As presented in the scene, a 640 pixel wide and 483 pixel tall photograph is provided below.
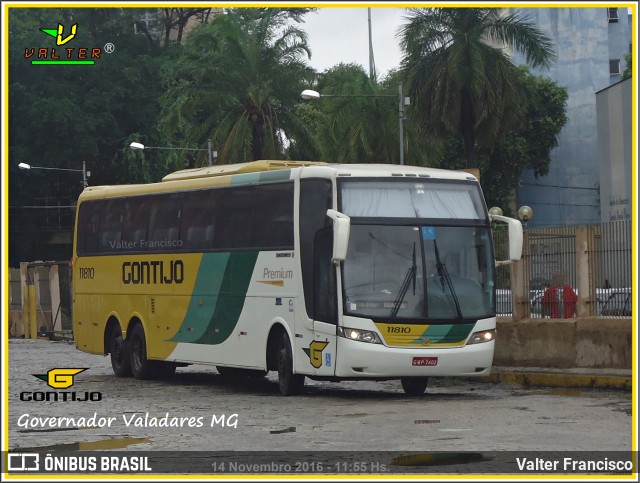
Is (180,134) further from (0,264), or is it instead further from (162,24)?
(0,264)

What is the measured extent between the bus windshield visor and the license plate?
196 cm

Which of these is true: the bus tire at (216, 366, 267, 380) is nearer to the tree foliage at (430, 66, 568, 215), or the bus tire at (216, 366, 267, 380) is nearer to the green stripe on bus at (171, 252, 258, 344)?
the green stripe on bus at (171, 252, 258, 344)

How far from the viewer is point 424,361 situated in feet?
64.6

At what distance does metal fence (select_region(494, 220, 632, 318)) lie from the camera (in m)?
21.7

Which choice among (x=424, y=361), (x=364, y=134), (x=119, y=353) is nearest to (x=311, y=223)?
(x=424, y=361)

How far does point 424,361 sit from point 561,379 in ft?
8.98

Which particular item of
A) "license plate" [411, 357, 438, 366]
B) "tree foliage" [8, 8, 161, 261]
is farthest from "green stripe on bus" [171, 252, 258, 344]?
"tree foliage" [8, 8, 161, 261]

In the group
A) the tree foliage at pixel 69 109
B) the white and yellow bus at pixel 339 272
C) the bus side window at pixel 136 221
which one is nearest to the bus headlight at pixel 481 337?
the white and yellow bus at pixel 339 272

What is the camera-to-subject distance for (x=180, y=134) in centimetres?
7531

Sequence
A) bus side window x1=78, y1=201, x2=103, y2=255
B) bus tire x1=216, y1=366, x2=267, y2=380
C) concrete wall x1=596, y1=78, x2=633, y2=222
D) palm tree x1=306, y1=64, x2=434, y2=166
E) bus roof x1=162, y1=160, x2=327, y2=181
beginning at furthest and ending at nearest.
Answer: palm tree x1=306, y1=64, x2=434, y2=166
concrete wall x1=596, y1=78, x2=633, y2=222
bus side window x1=78, y1=201, x2=103, y2=255
bus tire x1=216, y1=366, x2=267, y2=380
bus roof x1=162, y1=160, x2=327, y2=181

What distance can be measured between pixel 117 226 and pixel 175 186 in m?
2.33

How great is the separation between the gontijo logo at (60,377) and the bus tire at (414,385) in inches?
233

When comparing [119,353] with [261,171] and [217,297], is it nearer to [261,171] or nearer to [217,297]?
[217,297]

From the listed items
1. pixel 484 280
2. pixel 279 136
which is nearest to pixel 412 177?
pixel 484 280
